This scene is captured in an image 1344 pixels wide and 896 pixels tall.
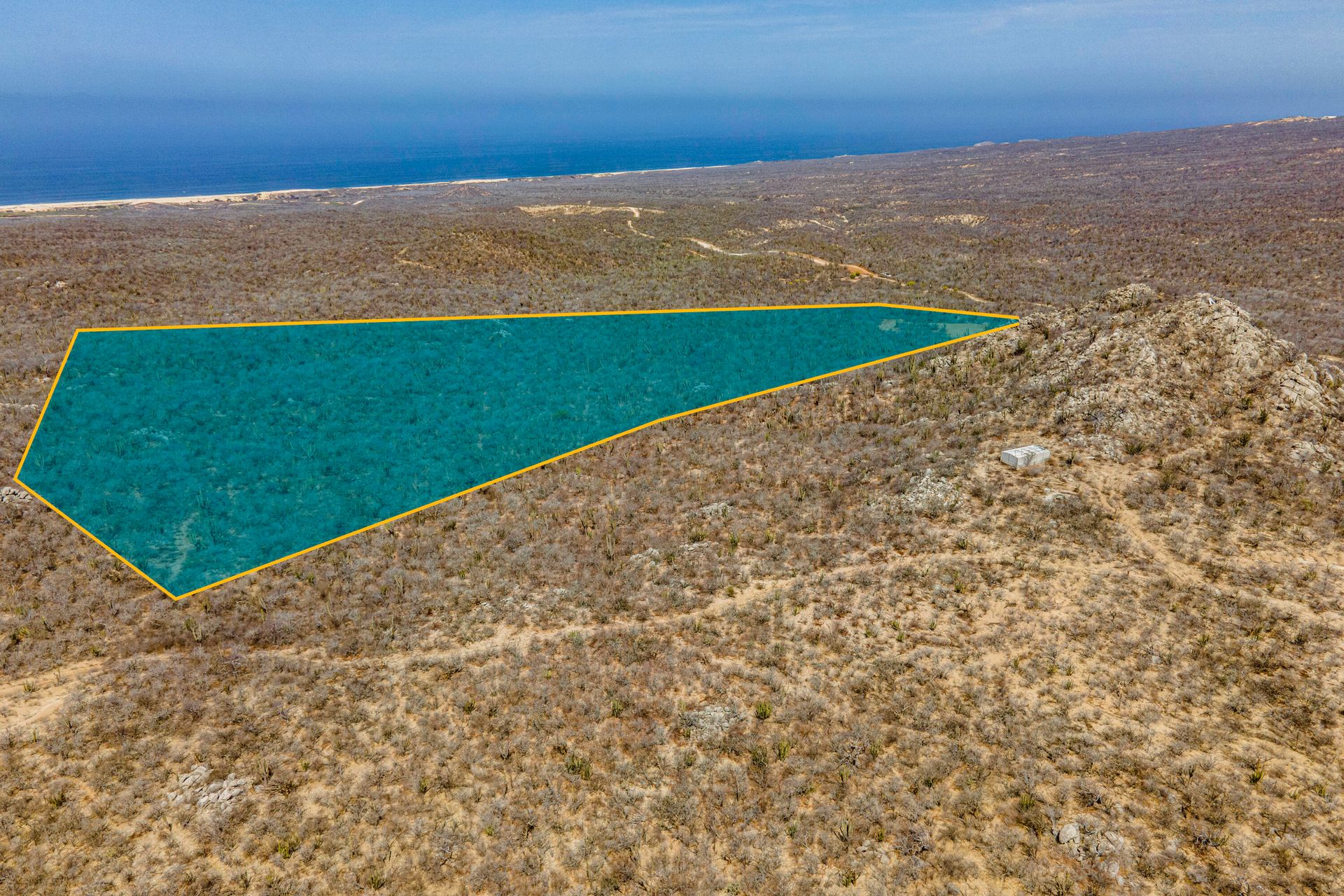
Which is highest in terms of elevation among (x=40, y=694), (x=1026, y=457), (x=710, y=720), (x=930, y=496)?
(x=1026, y=457)

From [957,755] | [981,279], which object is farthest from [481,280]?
[957,755]

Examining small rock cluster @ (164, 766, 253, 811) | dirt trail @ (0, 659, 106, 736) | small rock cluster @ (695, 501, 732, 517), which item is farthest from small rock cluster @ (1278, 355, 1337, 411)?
dirt trail @ (0, 659, 106, 736)

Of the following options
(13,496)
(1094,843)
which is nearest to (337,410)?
(13,496)

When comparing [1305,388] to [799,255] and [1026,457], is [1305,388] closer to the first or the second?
[1026,457]

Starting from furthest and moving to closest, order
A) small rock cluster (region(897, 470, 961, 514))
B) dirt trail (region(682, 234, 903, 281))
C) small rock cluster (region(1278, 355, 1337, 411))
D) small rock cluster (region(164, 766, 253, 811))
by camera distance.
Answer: dirt trail (region(682, 234, 903, 281)) < small rock cluster (region(1278, 355, 1337, 411)) < small rock cluster (region(897, 470, 961, 514)) < small rock cluster (region(164, 766, 253, 811))

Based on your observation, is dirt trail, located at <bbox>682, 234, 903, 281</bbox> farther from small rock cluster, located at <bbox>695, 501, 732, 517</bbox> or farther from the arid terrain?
small rock cluster, located at <bbox>695, 501, 732, 517</bbox>

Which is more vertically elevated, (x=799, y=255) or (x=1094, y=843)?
(x=799, y=255)
